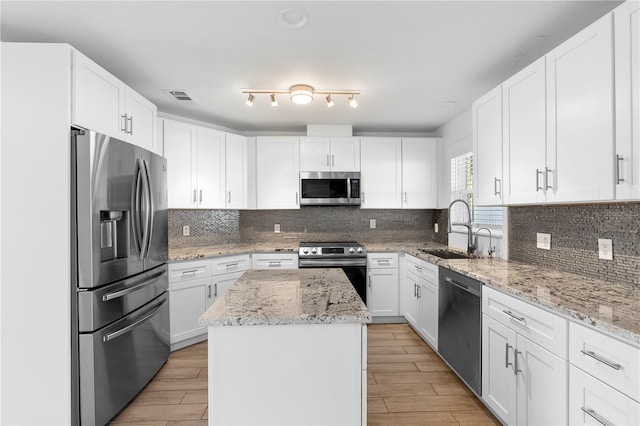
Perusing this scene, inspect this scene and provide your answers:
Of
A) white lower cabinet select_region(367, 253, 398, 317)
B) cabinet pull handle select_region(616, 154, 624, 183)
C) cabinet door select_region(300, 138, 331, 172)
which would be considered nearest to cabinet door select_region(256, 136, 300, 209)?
cabinet door select_region(300, 138, 331, 172)

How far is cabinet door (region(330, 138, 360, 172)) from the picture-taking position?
158 inches

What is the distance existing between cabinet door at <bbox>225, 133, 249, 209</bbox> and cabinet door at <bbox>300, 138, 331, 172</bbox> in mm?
744

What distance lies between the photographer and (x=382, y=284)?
147 inches

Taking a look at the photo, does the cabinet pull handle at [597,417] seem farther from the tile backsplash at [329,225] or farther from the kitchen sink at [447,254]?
the tile backsplash at [329,225]

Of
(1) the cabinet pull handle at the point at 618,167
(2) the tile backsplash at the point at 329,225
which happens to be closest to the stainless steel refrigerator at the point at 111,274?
(2) the tile backsplash at the point at 329,225

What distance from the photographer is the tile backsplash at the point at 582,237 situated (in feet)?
5.51

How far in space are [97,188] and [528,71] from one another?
2.81 m

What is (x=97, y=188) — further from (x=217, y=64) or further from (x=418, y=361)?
(x=418, y=361)

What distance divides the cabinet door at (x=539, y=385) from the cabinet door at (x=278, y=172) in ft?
9.46

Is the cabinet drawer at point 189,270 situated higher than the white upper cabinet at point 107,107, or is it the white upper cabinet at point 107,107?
the white upper cabinet at point 107,107

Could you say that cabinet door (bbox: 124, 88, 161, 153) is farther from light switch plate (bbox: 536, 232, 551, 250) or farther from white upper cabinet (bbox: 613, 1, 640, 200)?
light switch plate (bbox: 536, 232, 551, 250)

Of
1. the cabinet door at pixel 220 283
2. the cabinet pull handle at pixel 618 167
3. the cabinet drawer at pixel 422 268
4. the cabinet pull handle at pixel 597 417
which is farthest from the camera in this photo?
the cabinet door at pixel 220 283

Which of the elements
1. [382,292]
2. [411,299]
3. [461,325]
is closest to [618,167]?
[461,325]

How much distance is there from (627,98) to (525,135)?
63cm
